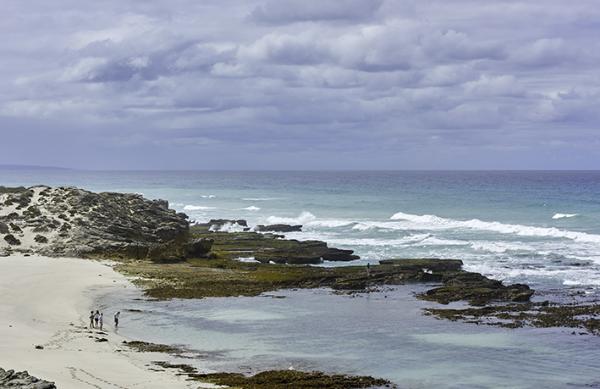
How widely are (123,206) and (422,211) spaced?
5060cm

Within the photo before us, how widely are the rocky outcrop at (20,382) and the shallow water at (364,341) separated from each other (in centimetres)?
780

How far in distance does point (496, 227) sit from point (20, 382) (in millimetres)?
64298

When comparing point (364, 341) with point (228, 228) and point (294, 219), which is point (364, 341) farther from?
point (294, 219)

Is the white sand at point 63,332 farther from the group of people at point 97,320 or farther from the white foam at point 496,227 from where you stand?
the white foam at point 496,227

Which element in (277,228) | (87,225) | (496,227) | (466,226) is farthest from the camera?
(466,226)

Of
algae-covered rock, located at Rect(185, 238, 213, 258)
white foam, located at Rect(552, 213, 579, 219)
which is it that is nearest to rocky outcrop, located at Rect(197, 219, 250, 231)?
algae-covered rock, located at Rect(185, 238, 213, 258)

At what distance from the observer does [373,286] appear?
44469mm

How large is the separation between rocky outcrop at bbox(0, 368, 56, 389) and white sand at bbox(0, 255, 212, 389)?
2479mm

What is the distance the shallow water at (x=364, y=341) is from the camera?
26844 millimetres

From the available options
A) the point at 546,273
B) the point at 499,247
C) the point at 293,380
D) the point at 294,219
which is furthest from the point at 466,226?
the point at 293,380

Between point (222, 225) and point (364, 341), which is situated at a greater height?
point (222, 225)

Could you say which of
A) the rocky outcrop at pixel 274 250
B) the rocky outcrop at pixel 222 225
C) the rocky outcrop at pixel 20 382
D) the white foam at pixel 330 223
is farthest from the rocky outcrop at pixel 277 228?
the rocky outcrop at pixel 20 382

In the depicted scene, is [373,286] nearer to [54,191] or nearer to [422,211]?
[54,191]

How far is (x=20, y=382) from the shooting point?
1959cm
